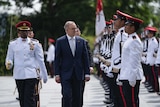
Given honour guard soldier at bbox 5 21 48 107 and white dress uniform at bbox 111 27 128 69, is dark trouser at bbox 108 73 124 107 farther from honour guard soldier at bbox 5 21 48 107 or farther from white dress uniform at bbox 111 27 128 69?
honour guard soldier at bbox 5 21 48 107

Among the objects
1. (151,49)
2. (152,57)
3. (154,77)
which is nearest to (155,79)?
(154,77)

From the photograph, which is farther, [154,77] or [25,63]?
[154,77]

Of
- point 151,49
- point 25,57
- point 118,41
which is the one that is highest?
point 151,49

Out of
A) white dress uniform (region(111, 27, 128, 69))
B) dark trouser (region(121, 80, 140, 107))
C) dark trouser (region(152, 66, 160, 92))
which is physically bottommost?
dark trouser (region(121, 80, 140, 107))

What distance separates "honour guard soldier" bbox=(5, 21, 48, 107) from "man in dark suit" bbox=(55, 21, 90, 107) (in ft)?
1.92

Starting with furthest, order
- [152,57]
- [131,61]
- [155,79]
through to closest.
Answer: [155,79], [152,57], [131,61]

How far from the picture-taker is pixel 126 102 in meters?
7.61

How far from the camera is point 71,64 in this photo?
8383mm

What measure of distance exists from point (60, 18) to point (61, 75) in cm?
2609

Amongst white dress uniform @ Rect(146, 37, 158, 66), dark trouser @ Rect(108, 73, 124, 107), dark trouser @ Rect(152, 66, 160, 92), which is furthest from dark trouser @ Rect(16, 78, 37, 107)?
dark trouser @ Rect(152, 66, 160, 92)

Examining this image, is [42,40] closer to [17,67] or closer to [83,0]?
[83,0]

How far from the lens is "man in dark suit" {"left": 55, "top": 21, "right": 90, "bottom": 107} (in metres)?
8.38

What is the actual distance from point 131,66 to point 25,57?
2.30 m

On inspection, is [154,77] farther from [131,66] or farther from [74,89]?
[131,66]
